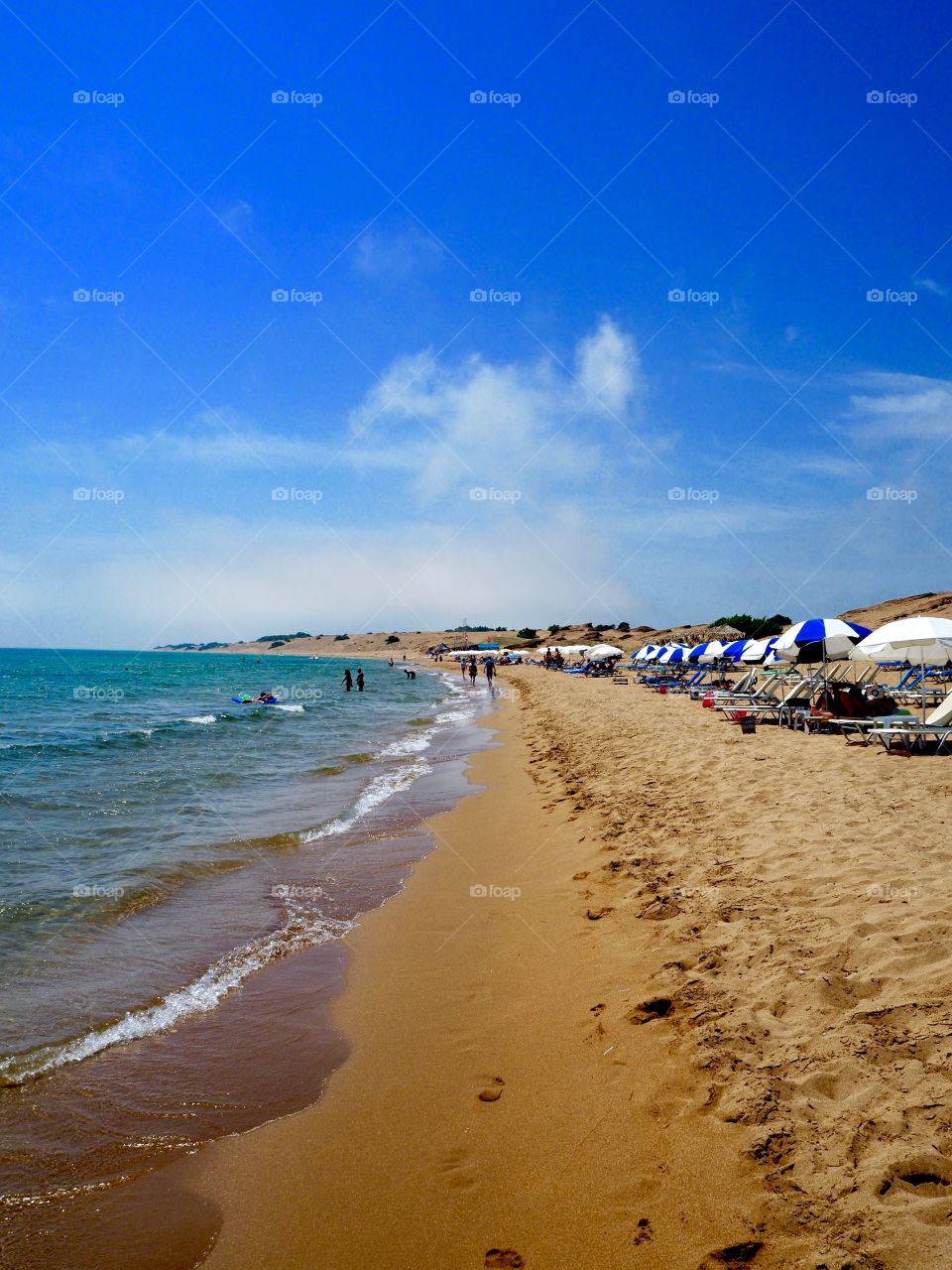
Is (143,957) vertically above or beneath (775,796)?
beneath

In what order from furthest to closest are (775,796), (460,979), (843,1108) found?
(775,796), (460,979), (843,1108)

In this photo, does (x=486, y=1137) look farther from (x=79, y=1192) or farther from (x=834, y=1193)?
(x=79, y=1192)

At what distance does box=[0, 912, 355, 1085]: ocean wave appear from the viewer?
472 centimetres

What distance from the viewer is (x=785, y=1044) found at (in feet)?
12.2

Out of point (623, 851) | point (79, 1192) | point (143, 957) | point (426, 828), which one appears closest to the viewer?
point (79, 1192)

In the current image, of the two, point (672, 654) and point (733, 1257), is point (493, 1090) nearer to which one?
point (733, 1257)

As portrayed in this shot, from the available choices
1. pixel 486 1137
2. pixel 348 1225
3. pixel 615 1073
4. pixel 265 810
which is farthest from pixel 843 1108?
pixel 265 810

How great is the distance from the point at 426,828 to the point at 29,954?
5.68 m
